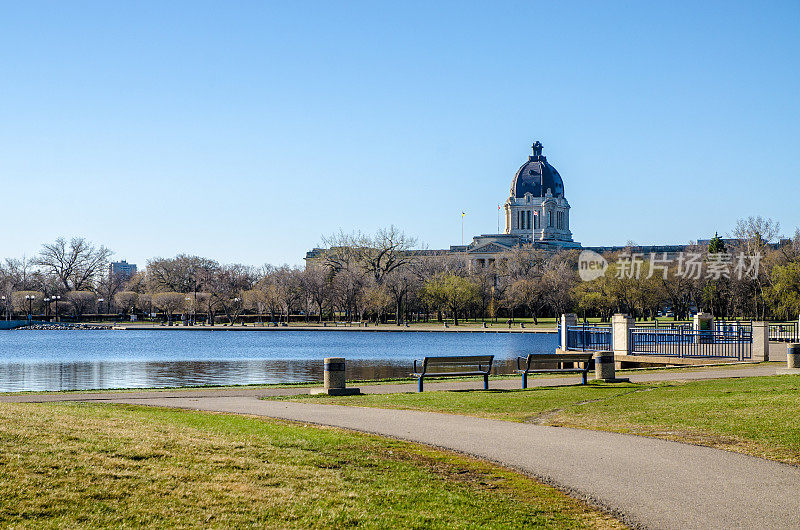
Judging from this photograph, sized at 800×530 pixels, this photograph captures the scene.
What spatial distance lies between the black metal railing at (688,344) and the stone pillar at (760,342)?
1378mm

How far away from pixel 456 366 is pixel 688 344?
15146 millimetres

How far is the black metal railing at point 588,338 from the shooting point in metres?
37.1

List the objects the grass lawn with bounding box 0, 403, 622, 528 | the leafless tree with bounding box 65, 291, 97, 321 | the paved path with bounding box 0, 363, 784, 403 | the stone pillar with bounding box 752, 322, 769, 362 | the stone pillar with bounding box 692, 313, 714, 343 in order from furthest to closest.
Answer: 1. the leafless tree with bounding box 65, 291, 97, 321
2. the stone pillar with bounding box 692, 313, 714, 343
3. the stone pillar with bounding box 752, 322, 769, 362
4. the paved path with bounding box 0, 363, 784, 403
5. the grass lawn with bounding box 0, 403, 622, 528

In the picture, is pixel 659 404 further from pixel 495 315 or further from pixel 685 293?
pixel 495 315

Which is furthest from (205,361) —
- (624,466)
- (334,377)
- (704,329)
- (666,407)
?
(624,466)

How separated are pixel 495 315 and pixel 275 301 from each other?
102ft

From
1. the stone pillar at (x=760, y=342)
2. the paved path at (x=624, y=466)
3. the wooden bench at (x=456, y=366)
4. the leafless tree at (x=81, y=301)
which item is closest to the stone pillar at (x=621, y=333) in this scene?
the stone pillar at (x=760, y=342)

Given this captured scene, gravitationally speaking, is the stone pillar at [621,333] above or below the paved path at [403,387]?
above

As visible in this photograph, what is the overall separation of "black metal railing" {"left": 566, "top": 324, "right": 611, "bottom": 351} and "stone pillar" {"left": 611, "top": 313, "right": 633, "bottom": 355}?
5.28 ft

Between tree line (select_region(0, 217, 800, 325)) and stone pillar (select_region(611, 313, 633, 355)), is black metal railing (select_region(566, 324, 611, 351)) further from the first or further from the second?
tree line (select_region(0, 217, 800, 325))

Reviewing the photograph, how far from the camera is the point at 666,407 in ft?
54.7

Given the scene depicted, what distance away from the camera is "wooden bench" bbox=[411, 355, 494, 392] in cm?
2267

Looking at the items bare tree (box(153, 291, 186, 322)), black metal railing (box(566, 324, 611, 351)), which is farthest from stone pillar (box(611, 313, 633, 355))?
bare tree (box(153, 291, 186, 322))

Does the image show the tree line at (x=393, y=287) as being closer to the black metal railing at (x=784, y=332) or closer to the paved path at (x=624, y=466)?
the black metal railing at (x=784, y=332)
